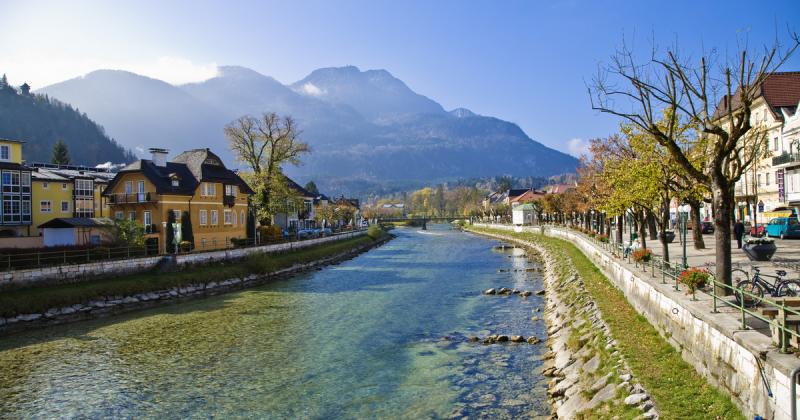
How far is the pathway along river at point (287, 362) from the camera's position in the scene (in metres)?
16.5

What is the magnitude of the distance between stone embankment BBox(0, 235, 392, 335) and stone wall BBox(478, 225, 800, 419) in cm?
3027

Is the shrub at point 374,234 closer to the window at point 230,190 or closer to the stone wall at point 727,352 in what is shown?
the window at point 230,190

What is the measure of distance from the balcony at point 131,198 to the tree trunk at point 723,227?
48.6 metres

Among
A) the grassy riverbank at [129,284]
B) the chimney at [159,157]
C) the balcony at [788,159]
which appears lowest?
the grassy riverbank at [129,284]

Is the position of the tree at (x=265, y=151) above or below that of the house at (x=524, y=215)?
above

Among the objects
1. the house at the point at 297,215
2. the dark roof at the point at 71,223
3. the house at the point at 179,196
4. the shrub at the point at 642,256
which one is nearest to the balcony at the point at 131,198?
the house at the point at 179,196

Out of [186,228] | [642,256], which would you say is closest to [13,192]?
[186,228]

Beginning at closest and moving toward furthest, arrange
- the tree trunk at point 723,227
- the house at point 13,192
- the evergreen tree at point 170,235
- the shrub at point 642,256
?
1. the tree trunk at point 723,227
2. the shrub at point 642,256
3. the evergreen tree at point 170,235
4. the house at point 13,192

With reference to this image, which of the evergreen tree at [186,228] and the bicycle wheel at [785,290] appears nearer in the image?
the bicycle wheel at [785,290]

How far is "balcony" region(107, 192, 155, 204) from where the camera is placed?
2008 inches

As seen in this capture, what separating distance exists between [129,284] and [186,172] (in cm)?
2442

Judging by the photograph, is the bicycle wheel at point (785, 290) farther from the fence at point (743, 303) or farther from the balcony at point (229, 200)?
the balcony at point (229, 200)

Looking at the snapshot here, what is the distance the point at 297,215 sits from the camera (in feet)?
299

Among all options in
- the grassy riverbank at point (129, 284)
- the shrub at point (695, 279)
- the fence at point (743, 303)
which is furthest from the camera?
the grassy riverbank at point (129, 284)
